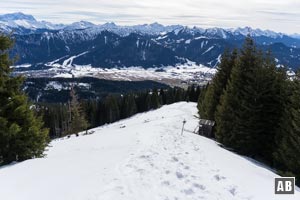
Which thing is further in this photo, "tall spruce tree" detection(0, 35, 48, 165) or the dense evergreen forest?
the dense evergreen forest

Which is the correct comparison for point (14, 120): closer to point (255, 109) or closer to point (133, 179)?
point (133, 179)

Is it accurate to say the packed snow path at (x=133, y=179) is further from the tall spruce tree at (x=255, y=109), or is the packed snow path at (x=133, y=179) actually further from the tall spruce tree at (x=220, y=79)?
the tall spruce tree at (x=220, y=79)

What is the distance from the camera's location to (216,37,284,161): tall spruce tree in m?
29.5

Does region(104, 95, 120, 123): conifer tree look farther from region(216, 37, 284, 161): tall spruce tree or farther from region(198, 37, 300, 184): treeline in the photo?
region(216, 37, 284, 161): tall spruce tree

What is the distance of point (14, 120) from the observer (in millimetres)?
20219

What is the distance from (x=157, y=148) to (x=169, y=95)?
10934cm

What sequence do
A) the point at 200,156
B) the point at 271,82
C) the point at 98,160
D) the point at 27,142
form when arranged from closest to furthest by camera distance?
the point at 98,160 < the point at 200,156 < the point at 27,142 < the point at 271,82

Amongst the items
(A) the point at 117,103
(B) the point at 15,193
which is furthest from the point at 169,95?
(B) the point at 15,193

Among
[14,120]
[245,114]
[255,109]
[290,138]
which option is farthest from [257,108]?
[14,120]

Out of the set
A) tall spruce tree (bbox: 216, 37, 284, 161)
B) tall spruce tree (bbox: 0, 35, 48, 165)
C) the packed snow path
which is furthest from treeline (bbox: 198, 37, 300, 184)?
tall spruce tree (bbox: 0, 35, 48, 165)

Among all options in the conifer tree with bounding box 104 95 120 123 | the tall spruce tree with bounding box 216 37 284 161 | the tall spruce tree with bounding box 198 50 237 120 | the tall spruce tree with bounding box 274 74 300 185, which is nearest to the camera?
the tall spruce tree with bounding box 274 74 300 185

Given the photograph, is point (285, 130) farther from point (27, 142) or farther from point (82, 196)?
point (82, 196)

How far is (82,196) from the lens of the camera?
1111 cm

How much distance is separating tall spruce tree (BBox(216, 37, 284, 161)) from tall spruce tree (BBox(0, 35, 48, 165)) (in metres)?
16.1
